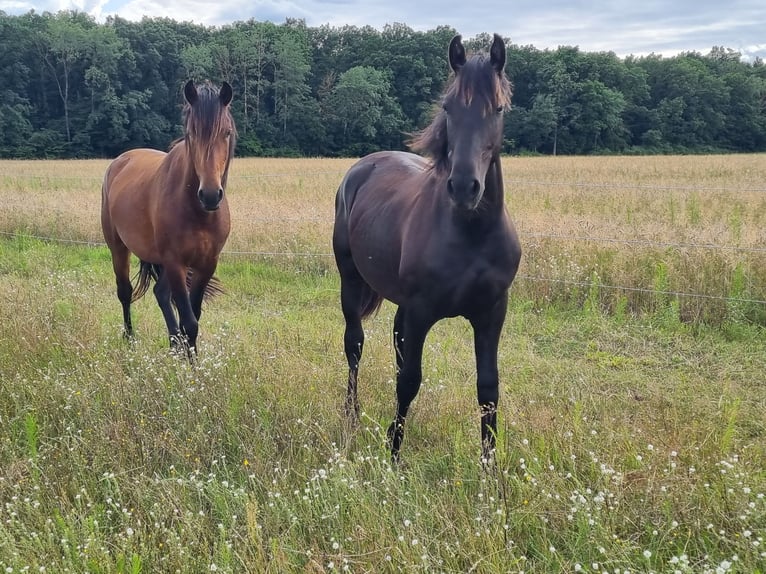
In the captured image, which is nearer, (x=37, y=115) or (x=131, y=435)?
(x=131, y=435)

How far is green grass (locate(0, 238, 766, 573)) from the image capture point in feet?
7.07

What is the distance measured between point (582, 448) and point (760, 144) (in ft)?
215

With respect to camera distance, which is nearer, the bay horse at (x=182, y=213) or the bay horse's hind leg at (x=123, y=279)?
the bay horse at (x=182, y=213)

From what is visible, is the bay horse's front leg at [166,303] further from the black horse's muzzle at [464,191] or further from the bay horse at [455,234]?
the black horse's muzzle at [464,191]

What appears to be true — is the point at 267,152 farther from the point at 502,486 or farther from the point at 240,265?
the point at 502,486

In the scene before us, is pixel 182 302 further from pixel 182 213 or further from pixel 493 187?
pixel 493 187

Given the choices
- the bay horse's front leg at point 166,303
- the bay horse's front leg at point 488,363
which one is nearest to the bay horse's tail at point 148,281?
the bay horse's front leg at point 166,303

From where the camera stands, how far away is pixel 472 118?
7.79 ft

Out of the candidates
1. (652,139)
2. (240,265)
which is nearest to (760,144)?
(652,139)

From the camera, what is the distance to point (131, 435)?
3092 mm

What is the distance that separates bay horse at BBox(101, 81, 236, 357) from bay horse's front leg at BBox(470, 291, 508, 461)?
7.03 ft

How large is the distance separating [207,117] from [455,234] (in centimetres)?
230

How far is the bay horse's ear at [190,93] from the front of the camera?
4022 millimetres

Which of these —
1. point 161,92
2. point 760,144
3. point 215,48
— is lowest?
point 760,144
